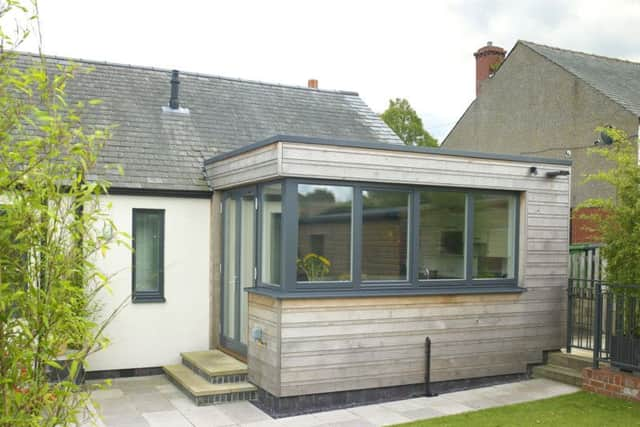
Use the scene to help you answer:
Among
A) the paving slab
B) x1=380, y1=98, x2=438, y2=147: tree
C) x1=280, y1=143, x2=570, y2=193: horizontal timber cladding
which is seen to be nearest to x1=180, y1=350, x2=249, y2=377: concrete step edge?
the paving slab

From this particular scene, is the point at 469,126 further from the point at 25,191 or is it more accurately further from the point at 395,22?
the point at 25,191

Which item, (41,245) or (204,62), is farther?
(204,62)

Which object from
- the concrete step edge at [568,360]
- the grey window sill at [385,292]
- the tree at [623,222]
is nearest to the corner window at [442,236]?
the grey window sill at [385,292]

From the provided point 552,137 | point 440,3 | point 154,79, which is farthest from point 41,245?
point 552,137

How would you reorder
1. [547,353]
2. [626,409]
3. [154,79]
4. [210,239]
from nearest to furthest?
[626,409] < [547,353] < [210,239] < [154,79]

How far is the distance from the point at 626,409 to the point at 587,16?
37.8 ft

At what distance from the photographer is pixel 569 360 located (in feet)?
28.7

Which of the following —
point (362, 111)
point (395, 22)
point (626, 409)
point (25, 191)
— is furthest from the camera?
point (395, 22)

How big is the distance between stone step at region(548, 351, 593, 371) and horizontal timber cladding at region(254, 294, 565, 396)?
0.17m

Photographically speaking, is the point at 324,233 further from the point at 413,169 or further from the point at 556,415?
the point at 556,415

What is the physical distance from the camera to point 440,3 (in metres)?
11.6

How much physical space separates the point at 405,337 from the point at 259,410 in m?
2.04

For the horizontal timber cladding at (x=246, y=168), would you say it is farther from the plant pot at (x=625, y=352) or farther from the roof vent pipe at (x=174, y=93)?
the plant pot at (x=625, y=352)

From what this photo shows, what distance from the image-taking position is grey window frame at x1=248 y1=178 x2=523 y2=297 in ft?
23.8
